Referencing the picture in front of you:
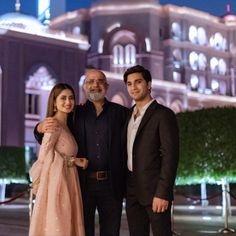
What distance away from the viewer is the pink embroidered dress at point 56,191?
4.45 m

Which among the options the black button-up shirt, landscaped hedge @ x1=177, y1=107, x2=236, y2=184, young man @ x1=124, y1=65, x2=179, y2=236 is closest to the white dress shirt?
young man @ x1=124, y1=65, x2=179, y2=236

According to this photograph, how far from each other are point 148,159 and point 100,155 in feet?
1.95

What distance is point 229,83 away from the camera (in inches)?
2201

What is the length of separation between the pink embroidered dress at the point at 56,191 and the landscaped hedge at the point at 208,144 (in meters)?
10.7

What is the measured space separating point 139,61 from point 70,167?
145 ft

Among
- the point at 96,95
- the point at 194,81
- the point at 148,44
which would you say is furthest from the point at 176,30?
the point at 96,95

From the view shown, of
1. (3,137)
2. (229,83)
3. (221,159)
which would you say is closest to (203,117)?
(221,159)

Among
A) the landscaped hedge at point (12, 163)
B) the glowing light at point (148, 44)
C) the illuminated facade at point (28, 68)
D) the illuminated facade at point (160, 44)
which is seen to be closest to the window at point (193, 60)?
the illuminated facade at point (160, 44)

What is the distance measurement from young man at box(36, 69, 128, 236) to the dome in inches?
1127

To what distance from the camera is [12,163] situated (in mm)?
25438

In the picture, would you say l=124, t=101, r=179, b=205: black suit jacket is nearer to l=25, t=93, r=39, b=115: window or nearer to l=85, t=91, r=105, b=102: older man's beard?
l=85, t=91, r=105, b=102: older man's beard

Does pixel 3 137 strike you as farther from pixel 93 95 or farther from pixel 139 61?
pixel 93 95

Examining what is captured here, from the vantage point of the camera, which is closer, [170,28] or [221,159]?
[221,159]

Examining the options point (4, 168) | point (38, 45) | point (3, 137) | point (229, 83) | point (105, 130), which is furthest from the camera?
point (229, 83)
